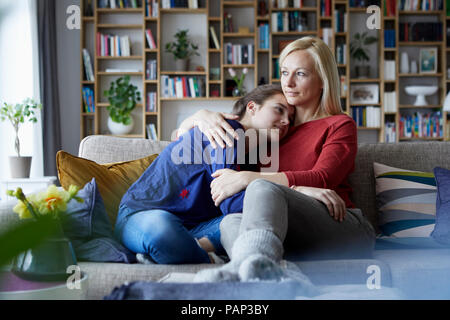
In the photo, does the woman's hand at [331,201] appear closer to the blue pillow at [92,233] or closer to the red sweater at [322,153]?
the red sweater at [322,153]

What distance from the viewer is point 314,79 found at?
1.71 metres

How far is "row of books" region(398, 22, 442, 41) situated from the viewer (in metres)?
4.99

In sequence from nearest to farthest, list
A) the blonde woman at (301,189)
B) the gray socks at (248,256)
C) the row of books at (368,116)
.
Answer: the gray socks at (248,256) → the blonde woman at (301,189) → the row of books at (368,116)

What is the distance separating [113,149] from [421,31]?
431 cm

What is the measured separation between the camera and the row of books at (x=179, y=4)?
4.85 metres

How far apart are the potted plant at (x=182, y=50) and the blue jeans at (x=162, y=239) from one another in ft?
12.3

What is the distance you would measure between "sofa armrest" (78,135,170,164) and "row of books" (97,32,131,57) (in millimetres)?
3256

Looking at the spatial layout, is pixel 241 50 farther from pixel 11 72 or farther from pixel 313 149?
pixel 313 149

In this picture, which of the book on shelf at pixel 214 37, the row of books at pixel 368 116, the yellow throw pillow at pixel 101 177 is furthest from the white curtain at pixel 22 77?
the row of books at pixel 368 116

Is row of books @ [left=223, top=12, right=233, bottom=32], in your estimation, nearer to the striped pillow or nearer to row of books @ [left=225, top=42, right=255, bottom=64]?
row of books @ [left=225, top=42, right=255, bottom=64]

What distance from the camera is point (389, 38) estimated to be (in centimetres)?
498

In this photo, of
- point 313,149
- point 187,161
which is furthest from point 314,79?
point 187,161
